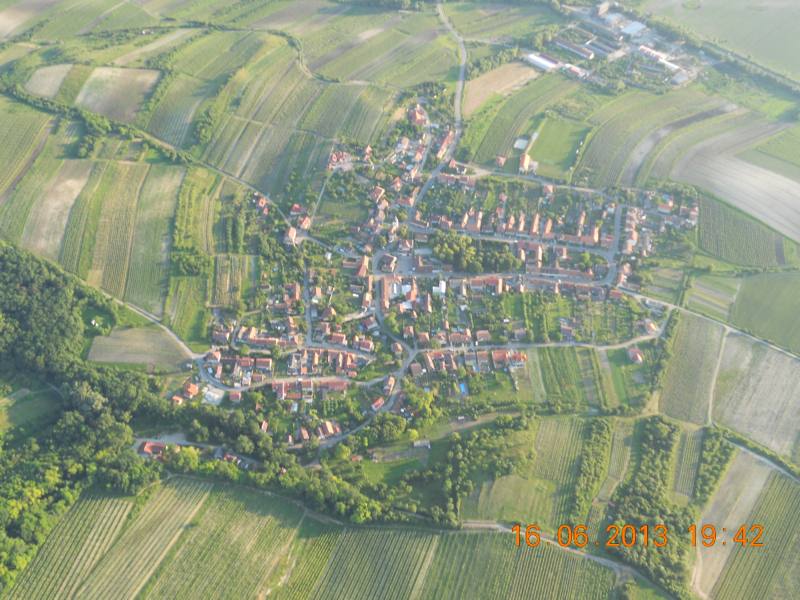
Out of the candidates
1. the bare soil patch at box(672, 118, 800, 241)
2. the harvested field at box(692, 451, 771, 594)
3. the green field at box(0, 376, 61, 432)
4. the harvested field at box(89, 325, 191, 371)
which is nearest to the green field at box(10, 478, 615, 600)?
the harvested field at box(692, 451, 771, 594)

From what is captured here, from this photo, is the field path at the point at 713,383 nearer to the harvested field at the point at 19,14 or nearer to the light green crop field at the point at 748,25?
the light green crop field at the point at 748,25

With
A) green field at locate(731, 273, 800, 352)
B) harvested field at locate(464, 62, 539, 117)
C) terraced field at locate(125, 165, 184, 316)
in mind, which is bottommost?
green field at locate(731, 273, 800, 352)

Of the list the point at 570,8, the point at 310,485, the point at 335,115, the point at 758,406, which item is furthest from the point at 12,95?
the point at 758,406

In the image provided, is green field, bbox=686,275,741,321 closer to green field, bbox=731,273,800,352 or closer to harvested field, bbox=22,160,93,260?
green field, bbox=731,273,800,352

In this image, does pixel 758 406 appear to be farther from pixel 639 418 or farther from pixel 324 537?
pixel 324 537

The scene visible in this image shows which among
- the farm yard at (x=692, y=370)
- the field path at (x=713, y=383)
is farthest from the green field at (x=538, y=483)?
the field path at (x=713, y=383)

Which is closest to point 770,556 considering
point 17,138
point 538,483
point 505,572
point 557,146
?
point 538,483
